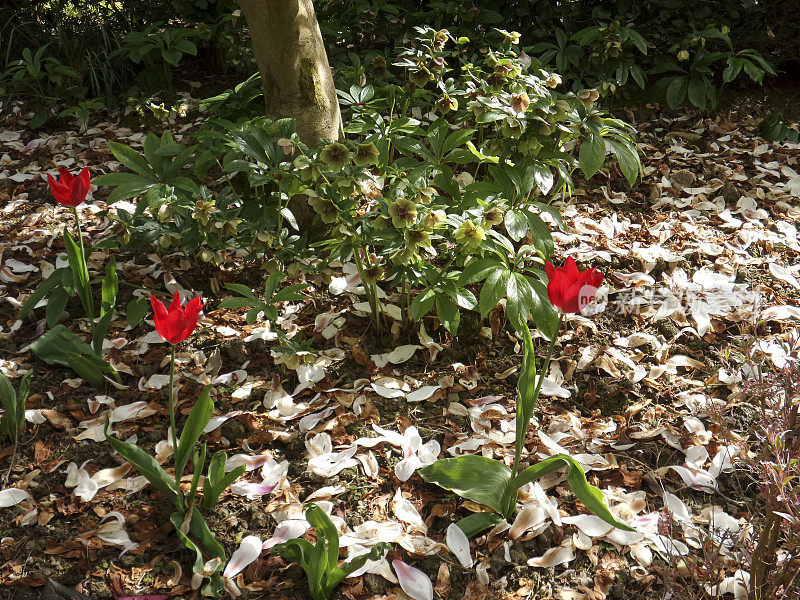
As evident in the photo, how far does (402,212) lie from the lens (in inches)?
63.4

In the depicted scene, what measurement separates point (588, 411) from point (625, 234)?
879 mm

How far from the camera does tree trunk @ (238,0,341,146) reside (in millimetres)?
2053

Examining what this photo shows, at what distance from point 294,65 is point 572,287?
1.27m

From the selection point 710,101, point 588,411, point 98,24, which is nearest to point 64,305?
point 588,411

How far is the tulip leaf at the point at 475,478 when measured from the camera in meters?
1.49

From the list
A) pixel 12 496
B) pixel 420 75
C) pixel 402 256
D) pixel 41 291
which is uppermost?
pixel 420 75

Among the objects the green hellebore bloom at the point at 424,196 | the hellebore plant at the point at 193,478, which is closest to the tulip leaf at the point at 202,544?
the hellebore plant at the point at 193,478

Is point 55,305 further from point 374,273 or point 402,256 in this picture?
point 402,256

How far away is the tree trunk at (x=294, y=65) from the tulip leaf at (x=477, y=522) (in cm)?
125

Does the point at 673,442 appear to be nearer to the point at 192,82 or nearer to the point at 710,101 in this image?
the point at 710,101

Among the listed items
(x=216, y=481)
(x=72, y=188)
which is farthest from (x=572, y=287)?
(x=72, y=188)

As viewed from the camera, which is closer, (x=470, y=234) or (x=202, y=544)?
(x=202, y=544)

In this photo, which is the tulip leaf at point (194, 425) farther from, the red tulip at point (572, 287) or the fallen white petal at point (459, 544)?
the red tulip at point (572, 287)

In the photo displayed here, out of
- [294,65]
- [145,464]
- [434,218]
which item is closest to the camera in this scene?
[145,464]
